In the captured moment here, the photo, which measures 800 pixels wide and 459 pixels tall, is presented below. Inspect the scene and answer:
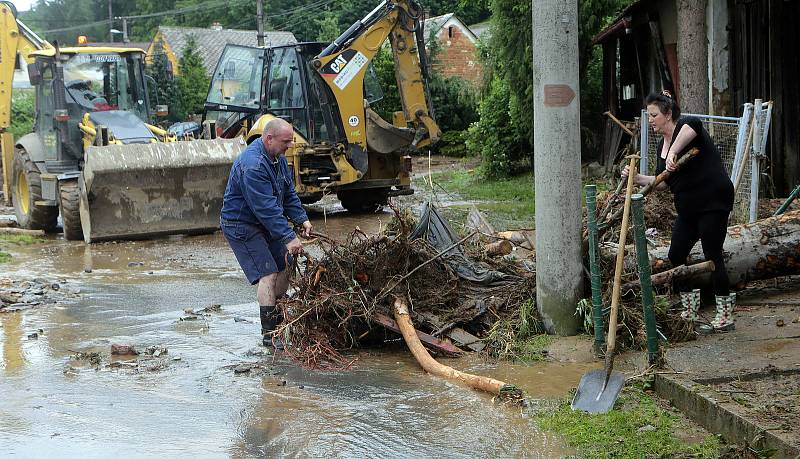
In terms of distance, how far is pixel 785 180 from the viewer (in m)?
12.2

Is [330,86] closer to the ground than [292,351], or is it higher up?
higher up

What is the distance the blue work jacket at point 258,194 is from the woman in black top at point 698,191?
2.66m

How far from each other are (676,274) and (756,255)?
34.2 inches

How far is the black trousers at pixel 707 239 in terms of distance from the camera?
22.0 ft

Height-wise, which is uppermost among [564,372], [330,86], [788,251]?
[330,86]

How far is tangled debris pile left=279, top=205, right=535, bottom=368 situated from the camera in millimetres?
7102

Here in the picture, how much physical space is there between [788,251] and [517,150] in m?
13.8

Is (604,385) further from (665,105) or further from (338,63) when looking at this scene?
(338,63)

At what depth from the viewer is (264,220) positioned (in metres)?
7.19

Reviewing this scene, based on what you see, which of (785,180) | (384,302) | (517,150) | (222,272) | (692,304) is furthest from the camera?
(517,150)

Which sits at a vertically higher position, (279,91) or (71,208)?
(279,91)

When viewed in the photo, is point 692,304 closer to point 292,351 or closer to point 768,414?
point 768,414

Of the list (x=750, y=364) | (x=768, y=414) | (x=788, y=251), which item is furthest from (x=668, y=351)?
(x=788, y=251)

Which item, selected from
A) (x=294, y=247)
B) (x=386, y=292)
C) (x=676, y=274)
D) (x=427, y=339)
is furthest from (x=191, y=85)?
(x=676, y=274)
